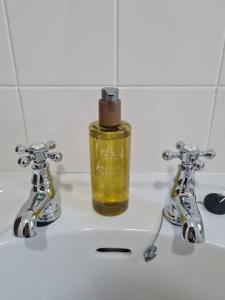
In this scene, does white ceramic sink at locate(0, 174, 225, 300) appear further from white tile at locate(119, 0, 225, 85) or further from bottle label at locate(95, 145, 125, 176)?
white tile at locate(119, 0, 225, 85)

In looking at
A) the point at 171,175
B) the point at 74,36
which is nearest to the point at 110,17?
the point at 74,36

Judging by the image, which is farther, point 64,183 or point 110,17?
point 64,183

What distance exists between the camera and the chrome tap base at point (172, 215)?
395 millimetres

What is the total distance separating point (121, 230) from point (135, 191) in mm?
86

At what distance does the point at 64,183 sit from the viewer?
0.46 meters

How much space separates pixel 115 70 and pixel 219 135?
0.65 feet

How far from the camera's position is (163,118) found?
16.5 inches

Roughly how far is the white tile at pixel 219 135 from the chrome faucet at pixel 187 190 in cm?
9

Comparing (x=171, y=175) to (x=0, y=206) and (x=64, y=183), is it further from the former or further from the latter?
(x=0, y=206)

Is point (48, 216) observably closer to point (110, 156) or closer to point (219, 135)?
point (110, 156)

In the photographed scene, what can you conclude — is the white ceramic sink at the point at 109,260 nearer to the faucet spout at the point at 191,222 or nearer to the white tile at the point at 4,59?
the faucet spout at the point at 191,222

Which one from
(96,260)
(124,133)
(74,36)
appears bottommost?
(96,260)

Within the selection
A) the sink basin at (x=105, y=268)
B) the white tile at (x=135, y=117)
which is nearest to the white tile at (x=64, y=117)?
the white tile at (x=135, y=117)

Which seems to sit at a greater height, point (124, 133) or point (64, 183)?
point (124, 133)
